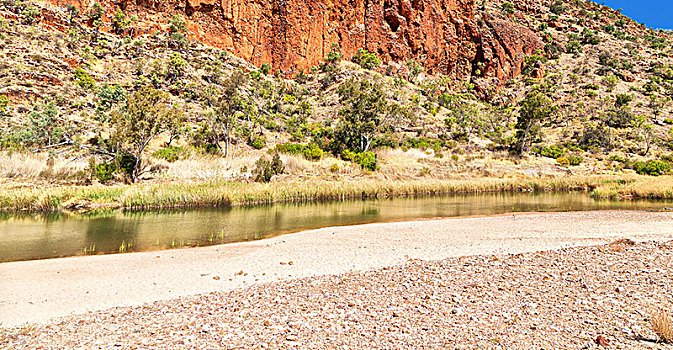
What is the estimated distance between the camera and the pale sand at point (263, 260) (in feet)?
23.1

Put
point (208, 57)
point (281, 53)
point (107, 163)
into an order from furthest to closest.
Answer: point (281, 53) → point (208, 57) → point (107, 163)

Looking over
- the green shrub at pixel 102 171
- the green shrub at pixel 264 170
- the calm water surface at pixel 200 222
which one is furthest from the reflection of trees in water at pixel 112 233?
the green shrub at pixel 264 170

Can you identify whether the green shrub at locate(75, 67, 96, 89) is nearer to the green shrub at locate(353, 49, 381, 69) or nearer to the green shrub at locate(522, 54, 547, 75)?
the green shrub at locate(353, 49, 381, 69)

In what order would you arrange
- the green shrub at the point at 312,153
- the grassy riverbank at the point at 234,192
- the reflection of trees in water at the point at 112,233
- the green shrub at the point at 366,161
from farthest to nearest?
the green shrub at the point at 312,153, the green shrub at the point at 366,161, the grassy riverbank at the point at 234,192, the reflection of trees in water at the point at 112,233

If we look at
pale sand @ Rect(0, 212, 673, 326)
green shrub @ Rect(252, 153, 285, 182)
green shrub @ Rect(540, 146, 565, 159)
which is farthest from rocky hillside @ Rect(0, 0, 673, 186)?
pale sand @ Rect(0, 212, 673, 326)

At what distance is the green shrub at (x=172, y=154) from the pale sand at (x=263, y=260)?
22.0 meters

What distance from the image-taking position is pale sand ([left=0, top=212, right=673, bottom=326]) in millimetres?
7035

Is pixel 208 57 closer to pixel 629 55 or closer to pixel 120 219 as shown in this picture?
pixel 120 219

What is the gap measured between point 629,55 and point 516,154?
64.4 meters

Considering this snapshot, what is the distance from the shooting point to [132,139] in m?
28.0

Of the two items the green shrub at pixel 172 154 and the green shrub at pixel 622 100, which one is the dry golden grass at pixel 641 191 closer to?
the green shrub at pixel 172 154

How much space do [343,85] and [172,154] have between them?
91.7ft

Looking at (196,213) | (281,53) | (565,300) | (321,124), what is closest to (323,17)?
(281,53)

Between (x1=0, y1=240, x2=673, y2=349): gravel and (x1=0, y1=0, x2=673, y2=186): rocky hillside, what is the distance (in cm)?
2431
